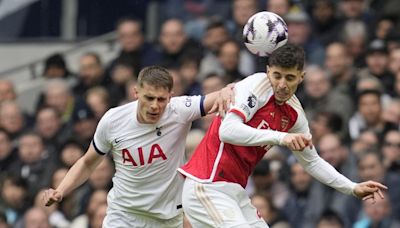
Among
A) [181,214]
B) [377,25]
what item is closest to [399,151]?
[377,25]

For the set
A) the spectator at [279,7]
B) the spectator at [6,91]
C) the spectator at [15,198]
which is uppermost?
the spectator at [279,7]

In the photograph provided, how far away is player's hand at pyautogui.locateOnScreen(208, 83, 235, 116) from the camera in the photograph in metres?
10.7

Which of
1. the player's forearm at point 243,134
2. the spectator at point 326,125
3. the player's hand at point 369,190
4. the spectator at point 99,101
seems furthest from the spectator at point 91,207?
the player's forearm at point 243,134

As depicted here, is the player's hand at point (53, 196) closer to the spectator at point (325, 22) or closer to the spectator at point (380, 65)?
the spectator at point (380, 65)

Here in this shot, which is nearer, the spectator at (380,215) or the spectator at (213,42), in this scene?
the spectator at (380,215)

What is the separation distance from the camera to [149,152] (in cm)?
1137

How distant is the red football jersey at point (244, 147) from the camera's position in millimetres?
10625

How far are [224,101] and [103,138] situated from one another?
3.92 ft

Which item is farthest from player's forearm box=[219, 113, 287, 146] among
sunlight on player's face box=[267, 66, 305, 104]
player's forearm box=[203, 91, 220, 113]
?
player's forearm box=[203, 91, 220, 113]

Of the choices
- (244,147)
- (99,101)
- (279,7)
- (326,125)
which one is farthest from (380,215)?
(99,101)

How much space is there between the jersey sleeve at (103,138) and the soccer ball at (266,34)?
4.19 feet

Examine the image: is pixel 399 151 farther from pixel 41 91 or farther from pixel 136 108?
pixel 41 91

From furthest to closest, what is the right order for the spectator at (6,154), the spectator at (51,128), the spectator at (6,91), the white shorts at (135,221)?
the spectator at (6,91)
the spectator at (6,154)
the spectator at (51,128)
the white shorts at (135,221)

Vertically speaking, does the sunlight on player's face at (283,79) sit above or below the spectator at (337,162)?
above
